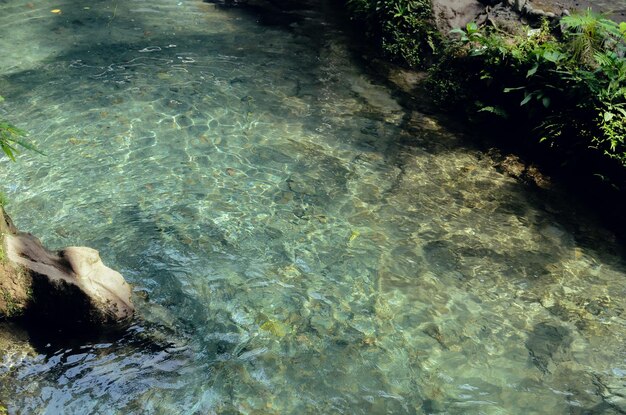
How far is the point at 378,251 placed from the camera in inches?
255

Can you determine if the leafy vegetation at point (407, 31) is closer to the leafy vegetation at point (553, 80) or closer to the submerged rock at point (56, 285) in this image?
the leafy vegetation at point (553, 80)

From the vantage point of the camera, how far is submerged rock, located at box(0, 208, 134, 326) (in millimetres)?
4766

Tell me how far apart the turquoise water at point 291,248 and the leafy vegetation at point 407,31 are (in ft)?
2.85

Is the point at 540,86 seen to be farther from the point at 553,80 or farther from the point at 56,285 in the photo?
the point at 56,285

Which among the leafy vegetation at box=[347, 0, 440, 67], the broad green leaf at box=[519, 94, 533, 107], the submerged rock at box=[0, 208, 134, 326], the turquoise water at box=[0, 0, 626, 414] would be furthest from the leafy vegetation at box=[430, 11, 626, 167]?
the submerged rock at box=[0, 208, 134, 326]

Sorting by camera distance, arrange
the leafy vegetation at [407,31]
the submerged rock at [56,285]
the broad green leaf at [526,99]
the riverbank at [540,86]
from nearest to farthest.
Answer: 1. the submerged rock at [56,285]
2. the riverbank at [540,86]
3. the broad green leaf at [526,99]
4. the leafy vegetation at [407,31]

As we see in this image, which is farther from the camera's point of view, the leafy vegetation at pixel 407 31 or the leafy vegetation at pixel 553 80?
the leafy vegetation at pixel 407 31

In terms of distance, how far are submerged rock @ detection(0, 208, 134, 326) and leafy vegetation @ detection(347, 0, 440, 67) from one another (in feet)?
23.5

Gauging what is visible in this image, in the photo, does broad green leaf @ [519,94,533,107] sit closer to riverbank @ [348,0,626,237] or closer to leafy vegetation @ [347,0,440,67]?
riverbank @ [348,0,626,237]

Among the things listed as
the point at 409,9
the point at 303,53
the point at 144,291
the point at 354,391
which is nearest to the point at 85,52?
the point at 303,53

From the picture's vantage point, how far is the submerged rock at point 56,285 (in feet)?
15.6

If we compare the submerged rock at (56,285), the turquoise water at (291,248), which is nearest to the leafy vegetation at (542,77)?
the turquoise water at (291,248)

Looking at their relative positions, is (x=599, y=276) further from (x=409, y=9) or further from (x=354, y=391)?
(x=409, y=9)

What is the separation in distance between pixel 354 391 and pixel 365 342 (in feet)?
1.89
